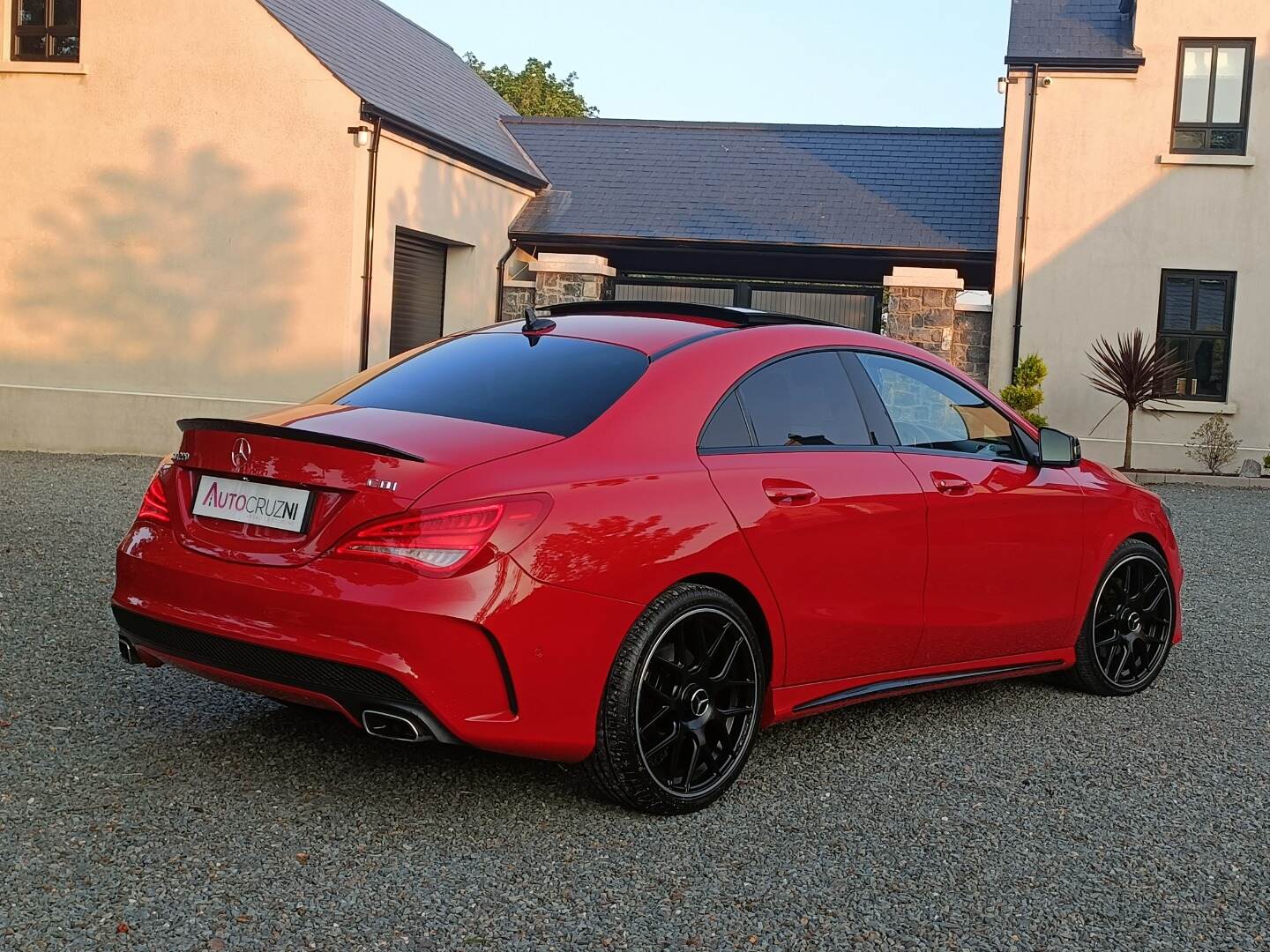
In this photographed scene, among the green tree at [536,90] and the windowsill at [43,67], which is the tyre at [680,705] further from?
the green tree at [536,90]

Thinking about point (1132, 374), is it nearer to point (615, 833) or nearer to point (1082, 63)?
point (1082, 63)

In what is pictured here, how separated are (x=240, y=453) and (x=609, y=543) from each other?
3.68 ft

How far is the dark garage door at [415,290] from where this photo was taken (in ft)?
57.0

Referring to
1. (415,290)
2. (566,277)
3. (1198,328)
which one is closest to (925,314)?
(1198,328)

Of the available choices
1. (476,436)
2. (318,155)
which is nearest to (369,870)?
(476,436)

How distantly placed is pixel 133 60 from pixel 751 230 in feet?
28.6

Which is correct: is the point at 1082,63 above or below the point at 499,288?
above

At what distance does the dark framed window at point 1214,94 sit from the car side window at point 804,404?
612 inches

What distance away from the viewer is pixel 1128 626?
5.90 meters

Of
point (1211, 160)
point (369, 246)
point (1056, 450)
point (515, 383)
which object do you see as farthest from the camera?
point (1211, 160)

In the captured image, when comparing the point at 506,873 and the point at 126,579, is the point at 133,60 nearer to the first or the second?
the point at 126,579

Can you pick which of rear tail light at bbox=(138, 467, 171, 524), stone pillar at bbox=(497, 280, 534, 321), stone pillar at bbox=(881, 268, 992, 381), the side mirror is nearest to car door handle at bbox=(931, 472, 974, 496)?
the side mirror

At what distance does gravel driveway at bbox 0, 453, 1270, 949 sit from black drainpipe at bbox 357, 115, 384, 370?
10.7 meters

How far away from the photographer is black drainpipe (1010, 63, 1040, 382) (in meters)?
18.2
